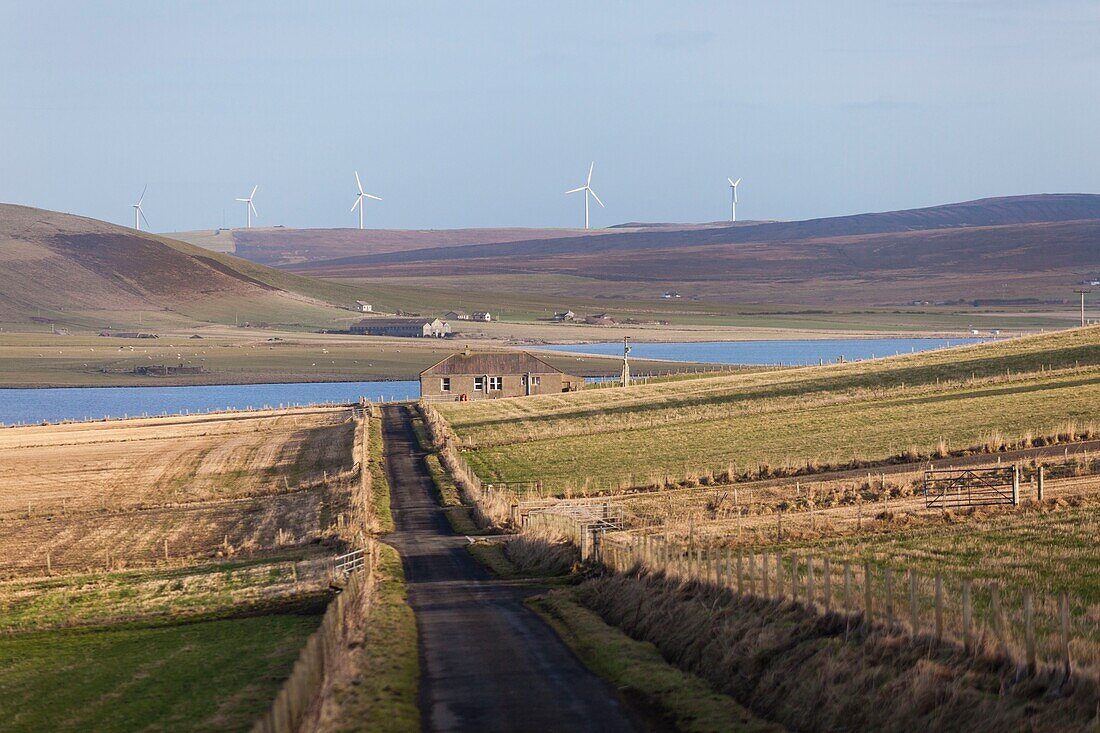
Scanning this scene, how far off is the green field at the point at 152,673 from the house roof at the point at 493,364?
2774 inches

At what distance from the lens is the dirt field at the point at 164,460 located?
1955 inches

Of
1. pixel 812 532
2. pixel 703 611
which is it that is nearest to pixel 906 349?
pixel 812 532

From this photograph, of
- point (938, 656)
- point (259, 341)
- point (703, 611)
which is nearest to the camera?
point (938, 656)

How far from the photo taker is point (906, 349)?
156 meters

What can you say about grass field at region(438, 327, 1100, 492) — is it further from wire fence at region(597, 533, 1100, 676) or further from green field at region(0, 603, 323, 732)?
wire fence at region(597, 533, 1100, 676)

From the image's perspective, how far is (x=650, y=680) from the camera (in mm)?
16844

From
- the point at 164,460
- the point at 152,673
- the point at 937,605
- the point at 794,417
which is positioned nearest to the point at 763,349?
the point at 794,417

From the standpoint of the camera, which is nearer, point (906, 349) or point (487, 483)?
point (487, 483)

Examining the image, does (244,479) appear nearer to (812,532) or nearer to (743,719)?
(812,532)

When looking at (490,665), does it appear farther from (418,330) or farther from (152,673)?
(418,330)

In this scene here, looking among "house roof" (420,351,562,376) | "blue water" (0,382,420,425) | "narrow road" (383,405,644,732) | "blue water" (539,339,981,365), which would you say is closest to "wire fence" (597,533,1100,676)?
"narrow road" (383,405,644,732)

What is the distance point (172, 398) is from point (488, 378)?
40.6 metres

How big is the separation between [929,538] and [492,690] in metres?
12.8

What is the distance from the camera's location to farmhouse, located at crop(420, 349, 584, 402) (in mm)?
95625
